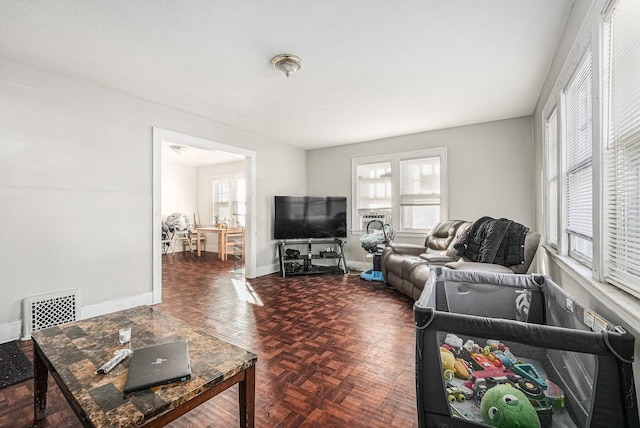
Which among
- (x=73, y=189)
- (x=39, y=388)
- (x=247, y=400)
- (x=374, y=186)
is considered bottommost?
(x=39, y=388)

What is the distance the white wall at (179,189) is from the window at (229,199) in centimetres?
70

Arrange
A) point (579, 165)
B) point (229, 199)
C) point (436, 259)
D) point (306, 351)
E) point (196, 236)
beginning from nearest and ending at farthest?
point (579, 165), point (306, 351), point (436, 259), point (229, 199), point (196, 236)

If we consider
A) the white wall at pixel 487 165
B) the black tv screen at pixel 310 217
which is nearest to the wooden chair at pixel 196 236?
the black tv screen at pixel 310 217

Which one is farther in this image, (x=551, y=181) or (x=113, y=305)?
(x=113, y=305)

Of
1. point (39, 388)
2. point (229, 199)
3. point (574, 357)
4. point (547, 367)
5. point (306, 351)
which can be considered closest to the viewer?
point (574, 357)

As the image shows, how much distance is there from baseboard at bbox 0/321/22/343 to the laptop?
86.1 inches

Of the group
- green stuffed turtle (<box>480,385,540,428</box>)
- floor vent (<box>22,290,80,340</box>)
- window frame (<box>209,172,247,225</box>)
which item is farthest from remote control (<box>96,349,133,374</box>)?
window frame (<box>209,172,247,225</box>)

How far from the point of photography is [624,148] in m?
1.21

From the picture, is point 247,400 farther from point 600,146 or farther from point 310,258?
point 310,258

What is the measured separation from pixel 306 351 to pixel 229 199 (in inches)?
234

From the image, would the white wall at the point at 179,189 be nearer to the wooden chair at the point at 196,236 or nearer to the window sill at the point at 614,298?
the wooden chair at the point at 196,236

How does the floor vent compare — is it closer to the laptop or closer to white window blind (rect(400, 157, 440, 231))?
the laptop

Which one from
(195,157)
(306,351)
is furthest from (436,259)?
(195,157)

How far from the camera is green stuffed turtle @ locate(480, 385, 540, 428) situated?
94 centimetres
